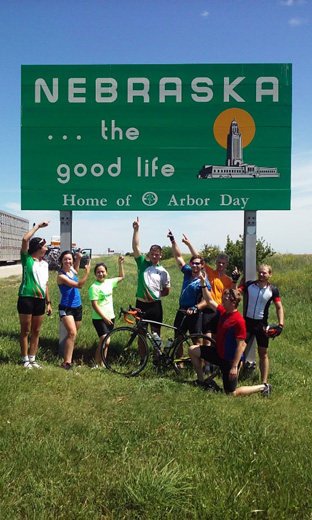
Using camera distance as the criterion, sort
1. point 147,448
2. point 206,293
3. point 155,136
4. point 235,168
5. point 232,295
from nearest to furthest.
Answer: point 147,448, point 232,295, point 206,293, point 235,168, point 155,136

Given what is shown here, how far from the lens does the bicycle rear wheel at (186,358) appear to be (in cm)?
705

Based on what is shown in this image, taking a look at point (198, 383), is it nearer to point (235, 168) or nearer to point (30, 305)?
point (30, 305)

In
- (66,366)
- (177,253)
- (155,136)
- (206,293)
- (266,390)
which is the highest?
(155,136)

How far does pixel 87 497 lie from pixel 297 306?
1339 cm

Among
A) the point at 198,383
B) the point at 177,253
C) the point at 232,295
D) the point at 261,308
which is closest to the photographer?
the point at 232,295

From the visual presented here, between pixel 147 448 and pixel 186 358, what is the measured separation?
9.32 feet

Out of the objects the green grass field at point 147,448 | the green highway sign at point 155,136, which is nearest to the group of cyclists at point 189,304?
the green grass field at point 147,448

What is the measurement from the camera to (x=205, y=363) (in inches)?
292

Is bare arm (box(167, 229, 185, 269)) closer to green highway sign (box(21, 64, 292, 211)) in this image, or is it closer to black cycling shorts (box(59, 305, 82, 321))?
green highway sign (box(21, 64, 292, 211))

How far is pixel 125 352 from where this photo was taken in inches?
302

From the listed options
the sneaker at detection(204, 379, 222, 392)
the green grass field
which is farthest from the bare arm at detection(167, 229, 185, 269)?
the sneaker at detection(204, 379, 222, 392)

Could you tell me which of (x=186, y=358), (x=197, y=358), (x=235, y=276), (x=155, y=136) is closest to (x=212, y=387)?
(x=197, y=358)

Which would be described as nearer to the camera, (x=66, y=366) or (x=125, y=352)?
(x=66, y=366)

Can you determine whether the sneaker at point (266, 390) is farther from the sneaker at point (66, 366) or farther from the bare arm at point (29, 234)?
the bare arm at point (29, 234)
